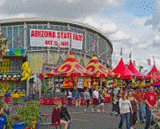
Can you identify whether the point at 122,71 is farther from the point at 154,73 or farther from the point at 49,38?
the point at 49,38

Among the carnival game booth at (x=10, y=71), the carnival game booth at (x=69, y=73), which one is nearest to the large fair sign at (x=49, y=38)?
the carnival game booth at (x=10, y=71)

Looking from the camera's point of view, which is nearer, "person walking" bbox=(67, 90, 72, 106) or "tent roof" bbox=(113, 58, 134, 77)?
"person walking" bbox=(67, 90, 72, 106)

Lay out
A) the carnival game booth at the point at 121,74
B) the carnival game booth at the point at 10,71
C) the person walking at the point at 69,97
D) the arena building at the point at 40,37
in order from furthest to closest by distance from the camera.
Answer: the arena building at the point at 40,37, the carnival game booth at the point at 10,71, the carnival game booth at the point at 121,74, the person walking at the point at 69,97

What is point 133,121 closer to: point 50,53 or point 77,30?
point 50,53

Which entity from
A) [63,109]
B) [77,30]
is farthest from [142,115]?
[77,30]

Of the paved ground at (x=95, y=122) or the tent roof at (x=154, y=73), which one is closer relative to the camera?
the paved ground at (x=95, y=122)

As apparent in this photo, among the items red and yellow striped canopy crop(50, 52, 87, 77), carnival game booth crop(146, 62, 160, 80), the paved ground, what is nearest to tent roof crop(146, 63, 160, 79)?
carnival game booth crop(146, 62, 160, 80)

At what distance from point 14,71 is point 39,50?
268 inches

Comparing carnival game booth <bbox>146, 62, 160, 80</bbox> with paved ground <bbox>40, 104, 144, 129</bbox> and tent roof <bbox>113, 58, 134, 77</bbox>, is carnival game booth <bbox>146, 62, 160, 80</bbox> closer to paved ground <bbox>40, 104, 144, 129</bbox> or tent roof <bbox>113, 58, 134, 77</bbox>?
tent roof <bbox>113, 58, 134, 77</bbox>

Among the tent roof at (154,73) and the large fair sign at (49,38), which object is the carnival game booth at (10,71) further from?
the tent roof at (154,73)

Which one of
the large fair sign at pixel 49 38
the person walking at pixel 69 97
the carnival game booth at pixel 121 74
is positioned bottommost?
the person walking at pixel 69 97

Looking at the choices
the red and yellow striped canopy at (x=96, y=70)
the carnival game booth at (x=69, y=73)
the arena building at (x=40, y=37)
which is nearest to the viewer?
Result: the carnival game booth at (x=69, y=73)

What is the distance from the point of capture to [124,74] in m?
31.7

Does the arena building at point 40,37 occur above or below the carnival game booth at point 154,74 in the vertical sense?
above
